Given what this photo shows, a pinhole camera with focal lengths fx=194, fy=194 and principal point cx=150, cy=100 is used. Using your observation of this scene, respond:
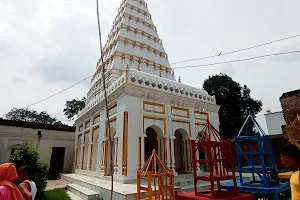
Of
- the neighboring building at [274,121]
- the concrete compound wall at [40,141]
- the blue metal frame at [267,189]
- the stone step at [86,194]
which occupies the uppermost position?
the neighboring building at [274,121]

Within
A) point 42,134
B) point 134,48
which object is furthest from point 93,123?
point 42,134

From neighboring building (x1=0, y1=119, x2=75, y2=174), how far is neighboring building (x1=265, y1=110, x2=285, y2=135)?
76.7 feet

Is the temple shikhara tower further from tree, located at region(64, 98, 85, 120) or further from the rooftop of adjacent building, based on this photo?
tree, located at region(64, 98, 85, 120)

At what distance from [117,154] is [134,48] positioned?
27.0 ft

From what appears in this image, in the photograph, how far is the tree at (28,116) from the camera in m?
31.3

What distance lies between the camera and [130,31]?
48.6 feet

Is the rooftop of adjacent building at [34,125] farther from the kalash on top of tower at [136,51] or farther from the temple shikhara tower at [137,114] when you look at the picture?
the kalash on top of tower at [136,51]

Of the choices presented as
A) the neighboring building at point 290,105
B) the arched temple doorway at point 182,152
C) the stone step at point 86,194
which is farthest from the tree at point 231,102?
the stone step at point 86,194

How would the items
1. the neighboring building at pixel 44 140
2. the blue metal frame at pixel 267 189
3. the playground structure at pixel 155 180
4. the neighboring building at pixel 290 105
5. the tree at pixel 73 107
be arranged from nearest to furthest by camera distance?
the blue metal frame at pixel 267 189 < the playground structure at pixel 155 180 < the neighboring building at pixel 44 140 < the neighboring building at pixel 290 105 < the tree at pixel 73 107

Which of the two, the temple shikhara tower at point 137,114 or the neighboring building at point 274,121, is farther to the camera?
the neighboring building at point 274,121

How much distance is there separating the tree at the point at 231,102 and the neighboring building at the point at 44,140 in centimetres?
1910

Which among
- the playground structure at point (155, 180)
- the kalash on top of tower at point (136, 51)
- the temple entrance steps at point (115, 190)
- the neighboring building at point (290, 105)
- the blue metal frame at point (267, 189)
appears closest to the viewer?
the blue metal frame at point (267, 189)

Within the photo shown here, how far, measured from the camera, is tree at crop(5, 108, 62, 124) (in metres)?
31.3

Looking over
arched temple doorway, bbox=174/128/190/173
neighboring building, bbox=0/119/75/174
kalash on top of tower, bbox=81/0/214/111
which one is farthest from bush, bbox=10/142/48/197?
neighboring building, bbox=0/119/75/174
